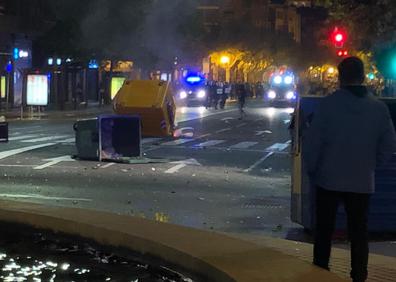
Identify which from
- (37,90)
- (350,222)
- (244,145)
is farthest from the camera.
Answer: (37,90)

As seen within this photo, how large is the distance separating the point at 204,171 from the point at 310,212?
7.10m

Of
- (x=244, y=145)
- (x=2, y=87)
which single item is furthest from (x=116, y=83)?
(x=244, y=145)

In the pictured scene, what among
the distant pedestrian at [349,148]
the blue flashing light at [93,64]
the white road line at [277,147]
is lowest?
the white road line at [277,147]

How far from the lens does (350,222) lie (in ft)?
17.6

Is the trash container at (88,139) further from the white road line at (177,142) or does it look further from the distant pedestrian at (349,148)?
the distant pedestrian at (349,148)

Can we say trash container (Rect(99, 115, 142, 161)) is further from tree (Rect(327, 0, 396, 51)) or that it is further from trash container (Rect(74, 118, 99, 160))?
tree (Rect(327, 0, 396, 51))

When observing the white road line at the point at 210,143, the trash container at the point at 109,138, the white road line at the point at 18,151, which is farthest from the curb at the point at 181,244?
the white road line at the point at 210,143

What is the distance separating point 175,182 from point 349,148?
→ 28.9ft

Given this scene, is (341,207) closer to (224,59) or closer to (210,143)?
(210,143)

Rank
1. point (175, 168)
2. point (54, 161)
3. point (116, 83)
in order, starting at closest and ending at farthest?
point (175, 168) < point (54, 161) < point (116, 83)

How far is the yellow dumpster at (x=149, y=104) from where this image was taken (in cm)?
2348

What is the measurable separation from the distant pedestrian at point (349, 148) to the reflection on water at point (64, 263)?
1.23m

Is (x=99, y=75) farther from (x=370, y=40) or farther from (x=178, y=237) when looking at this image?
(x=178, y=237)

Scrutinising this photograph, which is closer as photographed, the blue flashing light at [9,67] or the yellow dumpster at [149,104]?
the yellow dumpster at [149,104]
